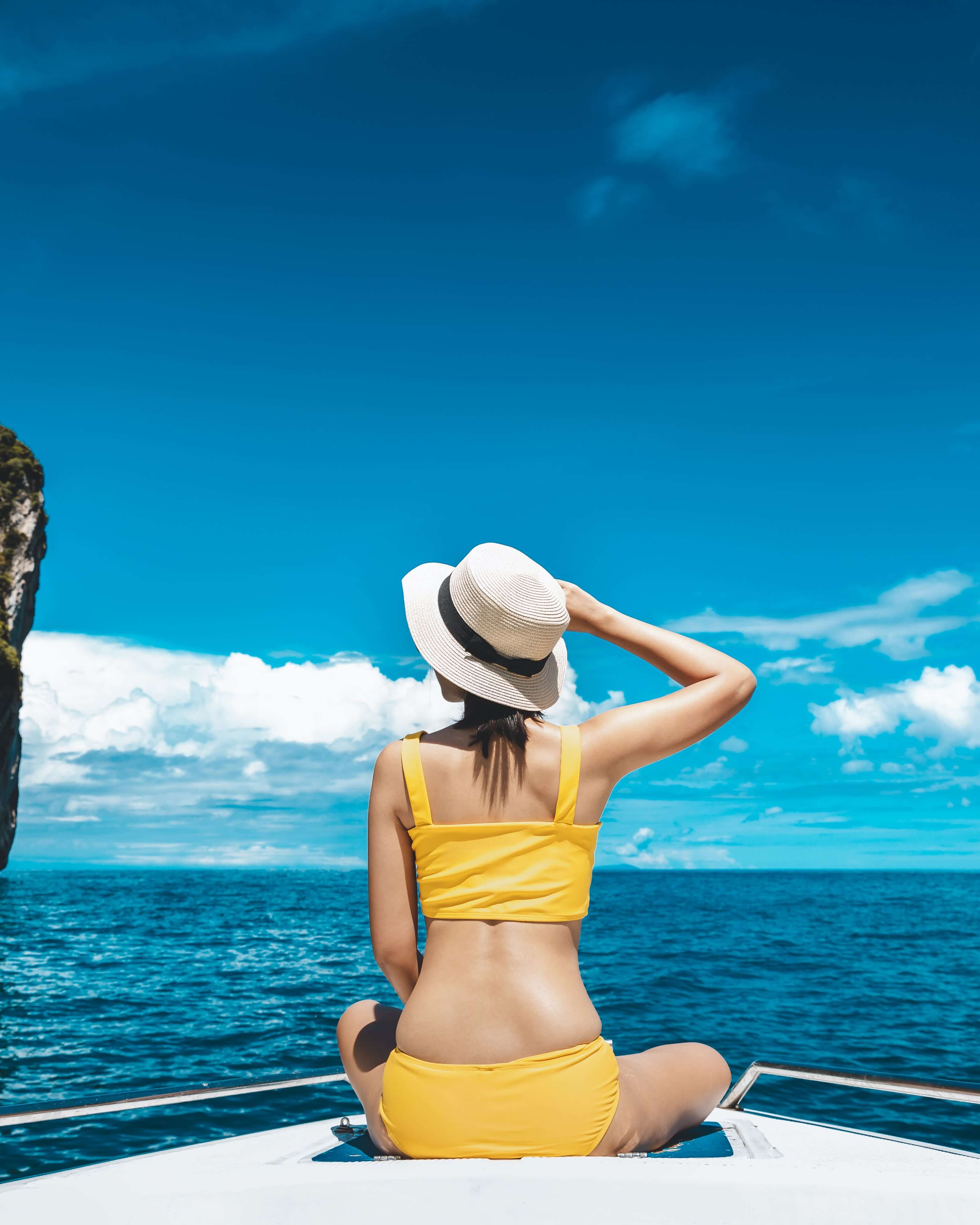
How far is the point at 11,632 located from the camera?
37.0m

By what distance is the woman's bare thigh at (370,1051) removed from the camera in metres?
2.11

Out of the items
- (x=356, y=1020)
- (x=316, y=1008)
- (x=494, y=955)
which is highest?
(x=494, y=955)

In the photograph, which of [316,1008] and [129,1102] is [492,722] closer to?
[129,1102]

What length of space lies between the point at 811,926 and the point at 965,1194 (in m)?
38.8

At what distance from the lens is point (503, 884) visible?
6.42 ft

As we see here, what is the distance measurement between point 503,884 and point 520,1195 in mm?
608

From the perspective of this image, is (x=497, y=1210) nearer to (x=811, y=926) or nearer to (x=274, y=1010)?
(x=274, y=1010)

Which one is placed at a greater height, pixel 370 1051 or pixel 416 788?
pixel 416 788

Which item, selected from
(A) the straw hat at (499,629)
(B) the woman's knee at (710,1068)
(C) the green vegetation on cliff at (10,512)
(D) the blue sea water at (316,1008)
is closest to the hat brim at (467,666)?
(A) the straw hat at (499,629)

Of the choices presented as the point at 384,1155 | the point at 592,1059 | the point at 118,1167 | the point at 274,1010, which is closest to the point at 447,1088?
the point at 592,1059

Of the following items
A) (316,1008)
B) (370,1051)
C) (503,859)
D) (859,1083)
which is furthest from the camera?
(316,1008)

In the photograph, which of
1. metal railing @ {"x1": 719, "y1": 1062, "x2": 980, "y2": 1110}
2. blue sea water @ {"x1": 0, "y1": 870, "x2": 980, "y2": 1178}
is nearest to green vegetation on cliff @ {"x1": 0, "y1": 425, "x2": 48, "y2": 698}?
blue sea water @ {"x1": 0, "y1": 870, "x2": 980, "y2": 1178}

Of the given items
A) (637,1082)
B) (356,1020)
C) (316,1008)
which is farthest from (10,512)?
(637,1082)

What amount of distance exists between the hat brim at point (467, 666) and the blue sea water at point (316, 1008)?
1.90m
